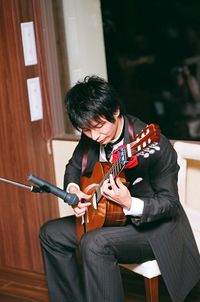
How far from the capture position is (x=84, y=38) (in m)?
3.20

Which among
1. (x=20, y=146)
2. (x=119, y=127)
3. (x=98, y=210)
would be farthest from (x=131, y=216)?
(x=20, y=146)

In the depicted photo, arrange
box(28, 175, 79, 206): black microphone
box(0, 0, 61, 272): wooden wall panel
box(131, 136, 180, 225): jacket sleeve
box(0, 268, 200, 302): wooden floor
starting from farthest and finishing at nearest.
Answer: box(0, 0, 61, 272): wooden wall panel → box(0, 268, 200, 302): wooden floor → box(131, 136, 180, 225): jacket sleeve → box(28, 175, 79, 206): black microphone

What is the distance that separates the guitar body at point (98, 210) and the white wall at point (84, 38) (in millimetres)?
953

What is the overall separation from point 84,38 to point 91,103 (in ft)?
3.49

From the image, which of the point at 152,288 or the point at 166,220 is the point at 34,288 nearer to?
the point at 152,288

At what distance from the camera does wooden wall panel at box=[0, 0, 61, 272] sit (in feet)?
9.52

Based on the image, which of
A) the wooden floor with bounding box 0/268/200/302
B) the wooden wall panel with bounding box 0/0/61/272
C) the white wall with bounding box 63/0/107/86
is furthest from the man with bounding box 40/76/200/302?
the white wall with bounding box 63/0/107/86

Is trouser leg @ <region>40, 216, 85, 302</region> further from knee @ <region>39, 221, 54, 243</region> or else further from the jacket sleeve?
the jacket sleeve

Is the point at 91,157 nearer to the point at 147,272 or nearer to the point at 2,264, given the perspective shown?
the point at 147,272

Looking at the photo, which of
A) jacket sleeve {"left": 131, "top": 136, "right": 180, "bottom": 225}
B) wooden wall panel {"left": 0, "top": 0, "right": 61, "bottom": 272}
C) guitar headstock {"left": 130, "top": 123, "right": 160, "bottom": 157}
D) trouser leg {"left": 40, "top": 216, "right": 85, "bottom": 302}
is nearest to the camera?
guitar headstock {"left": 130, "top": 123, "right": 160, "bottom": 157}

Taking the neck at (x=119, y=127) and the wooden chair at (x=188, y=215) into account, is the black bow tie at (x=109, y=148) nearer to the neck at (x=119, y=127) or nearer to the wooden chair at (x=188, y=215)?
the neck at (x=119, y=127)

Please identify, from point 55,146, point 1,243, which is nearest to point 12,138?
point 55,146

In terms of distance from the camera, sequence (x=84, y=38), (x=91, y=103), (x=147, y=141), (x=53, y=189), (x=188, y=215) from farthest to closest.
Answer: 1. (x=84, y=38)
2. (x=188, y=215)
3. (x=91, y=103)
4. (x=53, y=189)
5. (x=147, y=141)

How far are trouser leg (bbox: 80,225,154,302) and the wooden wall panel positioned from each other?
34.0 inches
